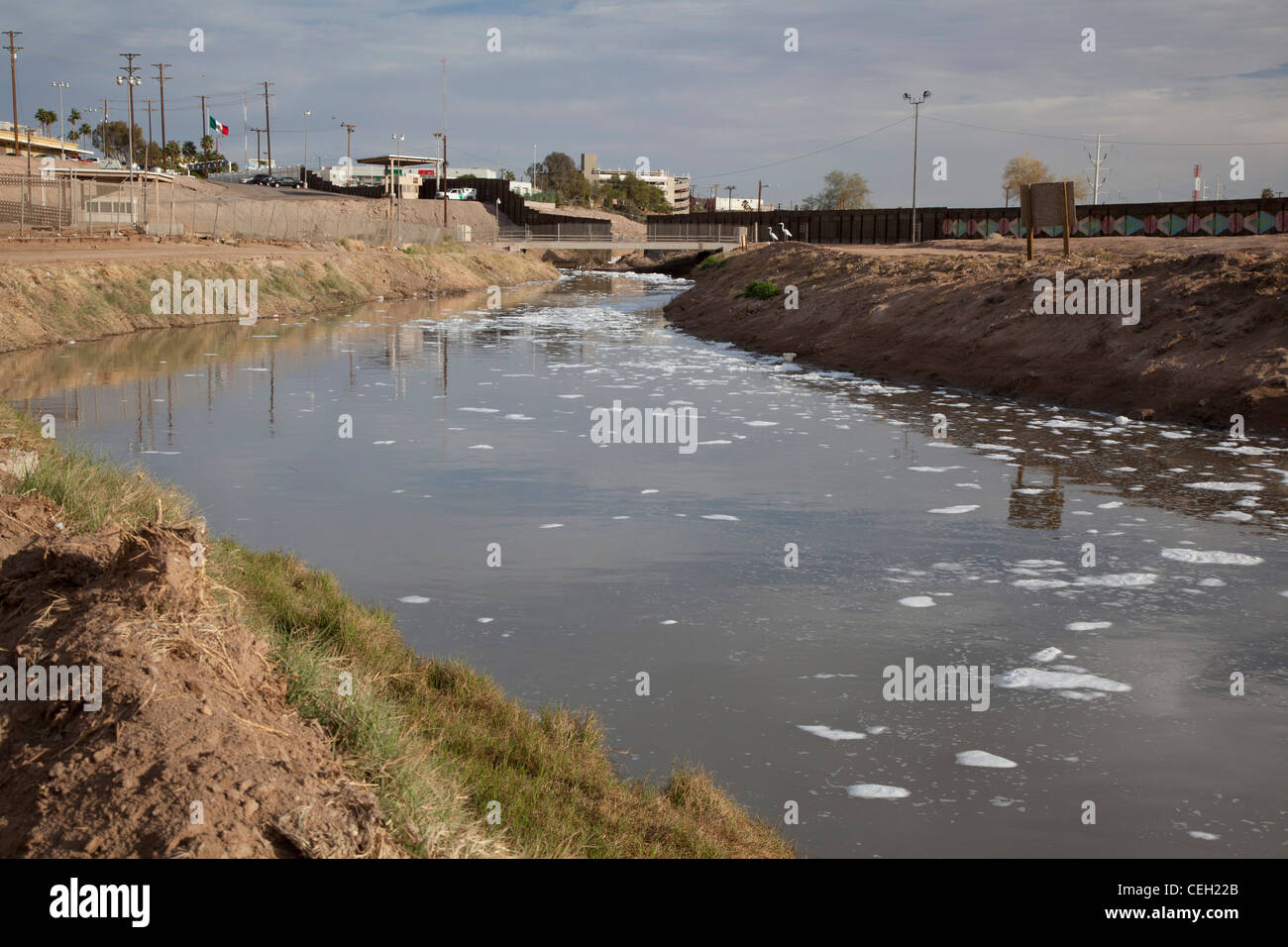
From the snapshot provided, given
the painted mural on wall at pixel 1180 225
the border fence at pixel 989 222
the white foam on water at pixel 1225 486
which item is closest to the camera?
the white foam on water at pixel 1225 486

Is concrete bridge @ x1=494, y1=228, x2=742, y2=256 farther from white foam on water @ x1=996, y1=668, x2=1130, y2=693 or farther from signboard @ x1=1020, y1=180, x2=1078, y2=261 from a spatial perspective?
white foam on water @ x1=996, y1=668, x2=1130, y2=693

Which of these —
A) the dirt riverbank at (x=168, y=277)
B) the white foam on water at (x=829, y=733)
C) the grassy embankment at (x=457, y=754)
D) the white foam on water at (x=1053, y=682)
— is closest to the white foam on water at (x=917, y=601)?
the white foam on water at (x=1053, y=682)

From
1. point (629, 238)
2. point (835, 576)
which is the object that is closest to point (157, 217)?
point (629, 238)

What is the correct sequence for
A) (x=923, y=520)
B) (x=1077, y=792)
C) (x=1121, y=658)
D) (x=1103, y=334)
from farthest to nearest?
(x=1103, y=334), (x=923, y=520), (x=1121, y=658), (x=1077, y=792)

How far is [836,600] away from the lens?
9055 mm

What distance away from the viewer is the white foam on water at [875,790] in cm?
600

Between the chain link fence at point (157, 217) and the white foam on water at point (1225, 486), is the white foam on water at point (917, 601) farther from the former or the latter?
the chain link fence at point (157, 217)

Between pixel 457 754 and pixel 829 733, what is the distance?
2.11 m

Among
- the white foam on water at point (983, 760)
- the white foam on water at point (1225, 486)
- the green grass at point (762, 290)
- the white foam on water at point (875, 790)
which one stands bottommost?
the white foam on water at point (875, 790)

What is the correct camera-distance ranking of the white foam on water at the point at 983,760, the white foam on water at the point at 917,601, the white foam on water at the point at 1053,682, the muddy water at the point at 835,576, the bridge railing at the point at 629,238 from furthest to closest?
Result: the bridge railing at the point at 629,238, the white foam on water at the point at 917,601, the white foam on water at the point at 1053,682, the white foam on water at the point at 983,760, the muddy water at the point at 835,576

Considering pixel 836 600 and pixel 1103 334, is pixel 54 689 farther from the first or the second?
pixel 1103 334

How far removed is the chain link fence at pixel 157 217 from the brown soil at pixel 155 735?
40.0 m
